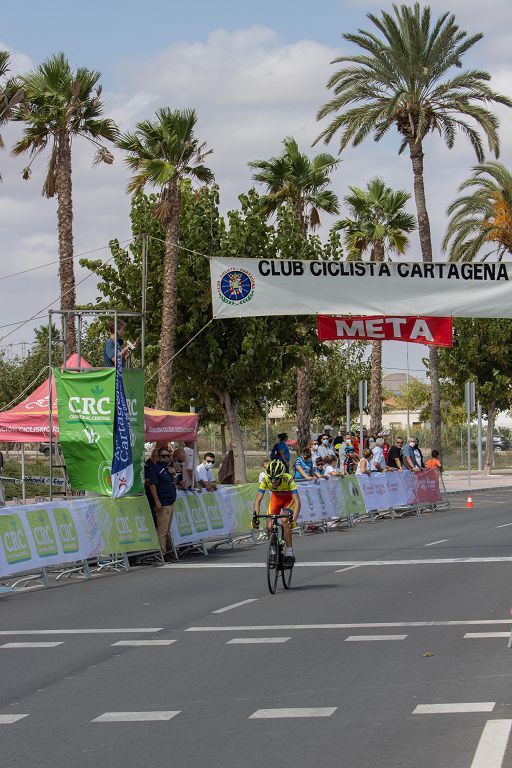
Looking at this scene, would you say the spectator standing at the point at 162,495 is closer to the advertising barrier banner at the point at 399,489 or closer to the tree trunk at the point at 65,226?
the advertising barrier banner at the point at 399,489

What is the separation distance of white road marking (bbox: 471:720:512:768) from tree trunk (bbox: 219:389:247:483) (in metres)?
32.7

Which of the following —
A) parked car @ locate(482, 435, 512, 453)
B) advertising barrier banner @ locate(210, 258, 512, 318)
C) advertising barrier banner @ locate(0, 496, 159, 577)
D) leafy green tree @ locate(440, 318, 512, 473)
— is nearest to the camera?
advertising barrier banner @ locate(0, 496, 159, 577)

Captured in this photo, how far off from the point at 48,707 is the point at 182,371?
3317 centimetres

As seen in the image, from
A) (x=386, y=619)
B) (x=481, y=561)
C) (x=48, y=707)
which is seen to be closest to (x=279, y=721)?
(x=48, y=707)

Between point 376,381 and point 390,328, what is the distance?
28543mm

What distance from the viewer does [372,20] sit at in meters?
Answer: 40.7

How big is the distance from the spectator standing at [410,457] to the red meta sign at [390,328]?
1390 cm

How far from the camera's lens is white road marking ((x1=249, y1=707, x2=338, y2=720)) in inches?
319

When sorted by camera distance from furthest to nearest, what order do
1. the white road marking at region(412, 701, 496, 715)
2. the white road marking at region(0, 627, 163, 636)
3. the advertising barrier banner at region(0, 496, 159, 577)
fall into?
the advertising barrier banner at region(0, 496, 159, 577) → the white road marking at region(0, 627, 163, 636) → the white road marking at region(412, 701, 496, 715)

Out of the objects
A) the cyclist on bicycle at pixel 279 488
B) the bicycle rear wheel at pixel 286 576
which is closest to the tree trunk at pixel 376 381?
the cyclist on bicycle at pixel 279 488

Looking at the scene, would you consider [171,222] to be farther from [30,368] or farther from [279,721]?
[30,368]

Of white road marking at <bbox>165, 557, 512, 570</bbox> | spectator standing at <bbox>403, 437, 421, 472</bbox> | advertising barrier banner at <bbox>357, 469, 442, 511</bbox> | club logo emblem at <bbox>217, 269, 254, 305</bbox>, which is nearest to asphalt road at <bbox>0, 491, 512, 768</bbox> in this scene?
white road marking at <bbox>165, 557, 512, 570</bbox>

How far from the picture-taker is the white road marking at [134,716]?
813 cm

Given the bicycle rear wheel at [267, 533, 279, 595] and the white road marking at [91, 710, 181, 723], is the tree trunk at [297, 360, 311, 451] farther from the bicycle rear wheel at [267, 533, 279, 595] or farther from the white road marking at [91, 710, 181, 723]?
the white road marking at [91, 710, 181, 723]
